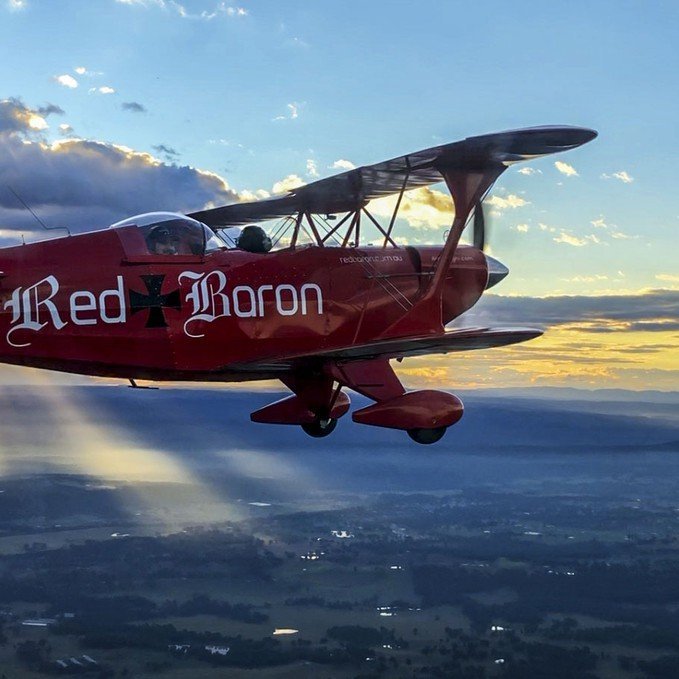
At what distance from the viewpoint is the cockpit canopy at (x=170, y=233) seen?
12602mm

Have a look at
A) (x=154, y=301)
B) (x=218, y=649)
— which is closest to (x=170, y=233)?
(x=154, y=301)

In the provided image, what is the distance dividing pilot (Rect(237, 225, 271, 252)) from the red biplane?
0.02 metres

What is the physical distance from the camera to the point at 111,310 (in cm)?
1230

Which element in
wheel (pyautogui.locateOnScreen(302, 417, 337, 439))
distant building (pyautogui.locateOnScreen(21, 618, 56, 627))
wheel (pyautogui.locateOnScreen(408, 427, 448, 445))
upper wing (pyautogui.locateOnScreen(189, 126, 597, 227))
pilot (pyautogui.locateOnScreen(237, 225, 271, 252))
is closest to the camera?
upper wing (pyautogui.locateOnScreen(189, 126, 597, 227))

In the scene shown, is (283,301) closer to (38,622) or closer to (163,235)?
(163,235)

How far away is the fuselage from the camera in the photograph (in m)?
12.1

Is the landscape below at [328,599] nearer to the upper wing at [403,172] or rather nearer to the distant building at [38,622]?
the distant building at [38,622]

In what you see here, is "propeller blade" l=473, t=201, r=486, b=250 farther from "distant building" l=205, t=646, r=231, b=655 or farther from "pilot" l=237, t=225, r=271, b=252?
"distant building" l=205, t=646, r=231, b=655

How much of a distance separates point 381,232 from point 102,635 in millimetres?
130218

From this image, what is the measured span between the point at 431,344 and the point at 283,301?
249cm

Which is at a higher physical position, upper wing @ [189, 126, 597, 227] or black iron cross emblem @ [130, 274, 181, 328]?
upper wing @ [189, 126, 597, 227]

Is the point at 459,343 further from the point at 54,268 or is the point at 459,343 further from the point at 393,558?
the point at 393,558

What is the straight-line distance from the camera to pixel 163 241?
12.6 m

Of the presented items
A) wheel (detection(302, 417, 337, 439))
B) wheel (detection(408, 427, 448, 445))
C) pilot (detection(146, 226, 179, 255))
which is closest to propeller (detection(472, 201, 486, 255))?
wheel (detection(408, 427, 448, 445))
